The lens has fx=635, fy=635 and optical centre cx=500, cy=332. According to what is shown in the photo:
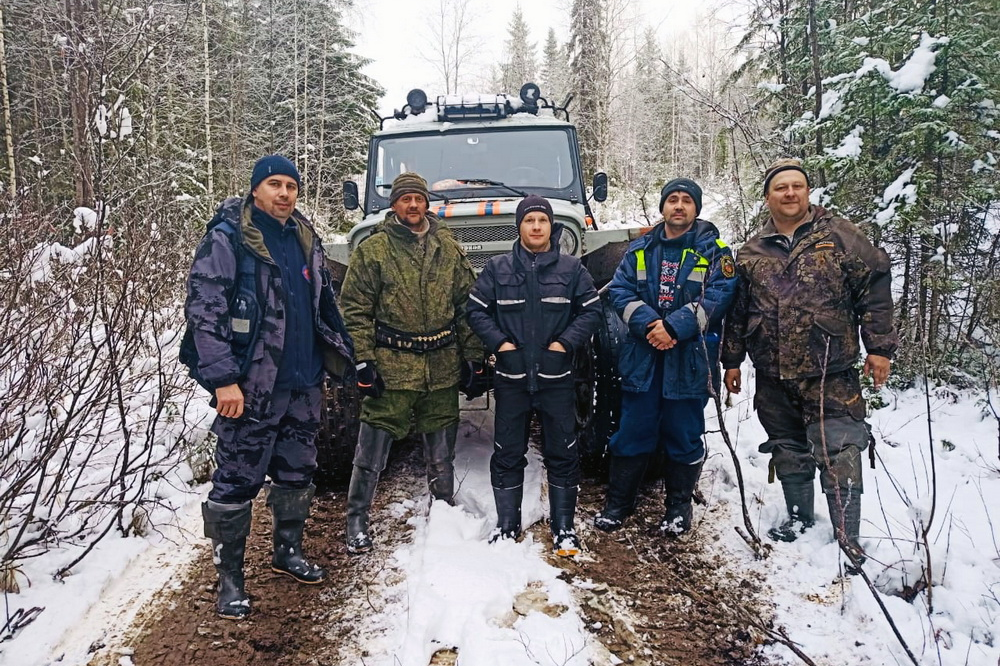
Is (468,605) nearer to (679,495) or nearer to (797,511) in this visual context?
(679,495)

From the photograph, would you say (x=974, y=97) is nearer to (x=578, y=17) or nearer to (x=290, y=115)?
(x=290, y=115)

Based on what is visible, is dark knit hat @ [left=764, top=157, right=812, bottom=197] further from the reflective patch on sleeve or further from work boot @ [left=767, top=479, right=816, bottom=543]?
work boot @ [left=767, top=479, right=816, bottom=543]

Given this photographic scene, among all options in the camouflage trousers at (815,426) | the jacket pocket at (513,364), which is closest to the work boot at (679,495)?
the camouflage trousers at (815,426)

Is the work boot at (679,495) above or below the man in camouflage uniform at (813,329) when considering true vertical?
below

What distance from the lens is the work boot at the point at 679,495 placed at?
352cm

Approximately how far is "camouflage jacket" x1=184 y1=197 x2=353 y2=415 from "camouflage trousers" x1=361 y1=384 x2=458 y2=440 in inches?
20.8

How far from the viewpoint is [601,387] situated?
388cm

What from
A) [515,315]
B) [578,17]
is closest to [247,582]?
[515,315]

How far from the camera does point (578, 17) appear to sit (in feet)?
80.2

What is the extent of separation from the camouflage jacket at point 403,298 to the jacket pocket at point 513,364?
0.38 metres

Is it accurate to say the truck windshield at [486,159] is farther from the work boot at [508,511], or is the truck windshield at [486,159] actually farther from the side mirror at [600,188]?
the work boot at [508,511]

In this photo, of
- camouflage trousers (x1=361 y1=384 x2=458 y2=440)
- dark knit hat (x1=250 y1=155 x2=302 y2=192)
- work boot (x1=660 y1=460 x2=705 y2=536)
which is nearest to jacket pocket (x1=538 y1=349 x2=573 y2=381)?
camouflage trousers (x1=361 y1=384 x2=458 y2=440)

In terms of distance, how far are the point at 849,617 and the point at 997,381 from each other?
2.85 metres

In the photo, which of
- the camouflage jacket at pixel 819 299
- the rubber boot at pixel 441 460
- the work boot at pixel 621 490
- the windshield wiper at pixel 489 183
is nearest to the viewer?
the camouflage jacket at pixel 819 299
